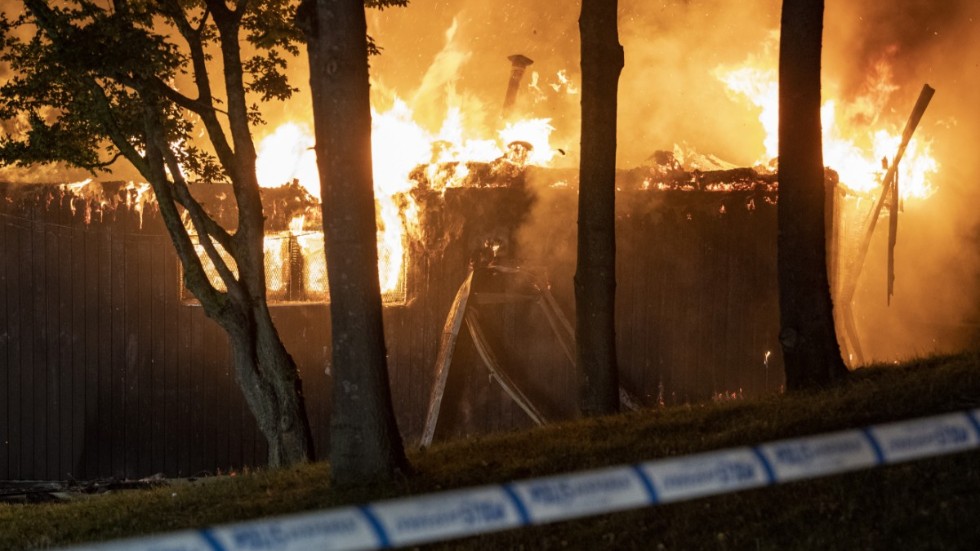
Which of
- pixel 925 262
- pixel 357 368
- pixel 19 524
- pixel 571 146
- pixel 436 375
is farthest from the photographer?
pixel 925 262

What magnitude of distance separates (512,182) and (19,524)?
8.48 m

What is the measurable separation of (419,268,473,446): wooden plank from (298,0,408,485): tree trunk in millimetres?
5997

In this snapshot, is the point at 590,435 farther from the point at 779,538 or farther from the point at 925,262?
the point at 925,262

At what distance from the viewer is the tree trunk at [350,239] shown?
328 inches

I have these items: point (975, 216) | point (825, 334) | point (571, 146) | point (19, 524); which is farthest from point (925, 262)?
point (19, 524)

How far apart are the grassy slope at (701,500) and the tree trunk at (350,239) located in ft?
1.36

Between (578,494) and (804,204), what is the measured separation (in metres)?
4.51

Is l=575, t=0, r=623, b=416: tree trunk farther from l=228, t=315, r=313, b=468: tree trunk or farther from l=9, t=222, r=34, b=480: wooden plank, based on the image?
l=9, t=222, r=34, b=480: wooden plank

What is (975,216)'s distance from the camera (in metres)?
22.4

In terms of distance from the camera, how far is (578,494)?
23.6 ft

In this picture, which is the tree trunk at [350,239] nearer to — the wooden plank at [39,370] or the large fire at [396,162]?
the large fire at [396,162]

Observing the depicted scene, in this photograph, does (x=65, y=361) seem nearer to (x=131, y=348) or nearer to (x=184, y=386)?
(x=131, y=348)

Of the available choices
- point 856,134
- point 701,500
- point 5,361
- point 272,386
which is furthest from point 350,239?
point 856,134

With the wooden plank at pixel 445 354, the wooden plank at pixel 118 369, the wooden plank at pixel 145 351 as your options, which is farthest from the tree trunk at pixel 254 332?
the wooden plank at pixel 118 369
